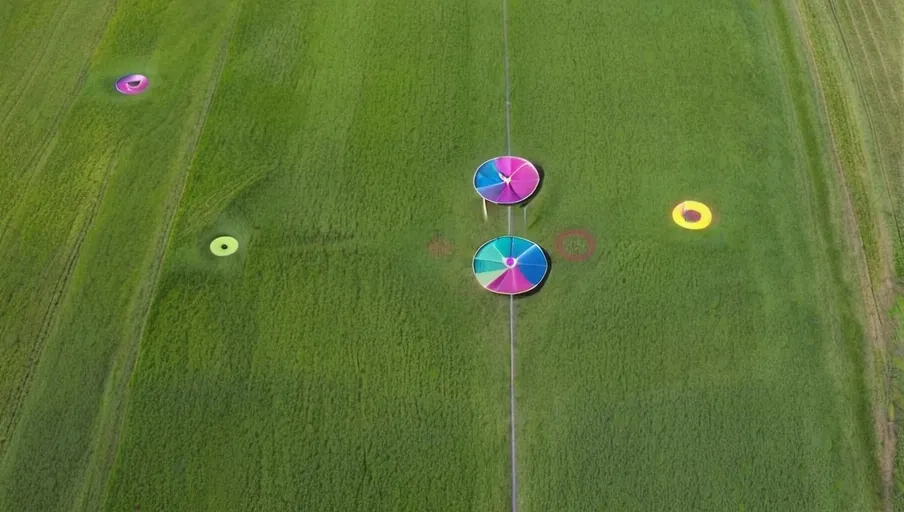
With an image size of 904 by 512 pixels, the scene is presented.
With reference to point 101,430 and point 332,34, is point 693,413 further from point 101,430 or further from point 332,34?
point 332,34

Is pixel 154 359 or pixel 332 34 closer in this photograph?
pixel 154 359

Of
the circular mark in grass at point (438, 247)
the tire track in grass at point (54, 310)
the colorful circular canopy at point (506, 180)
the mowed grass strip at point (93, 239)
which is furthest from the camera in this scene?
the colorful circular canopy at point (506, 180)

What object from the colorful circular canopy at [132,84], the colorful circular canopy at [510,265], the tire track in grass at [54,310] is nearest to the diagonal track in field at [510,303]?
the colorful circular canopy at [510,265]

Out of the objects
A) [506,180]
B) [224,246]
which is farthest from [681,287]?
[224,246]

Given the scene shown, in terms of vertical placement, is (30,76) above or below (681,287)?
above

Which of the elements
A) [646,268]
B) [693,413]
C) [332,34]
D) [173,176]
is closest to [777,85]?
[646,268]

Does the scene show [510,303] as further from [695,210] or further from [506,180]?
[695,210]

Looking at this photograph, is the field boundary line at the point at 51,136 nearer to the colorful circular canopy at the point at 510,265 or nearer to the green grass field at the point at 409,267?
the green grass field at the point at 409,267
